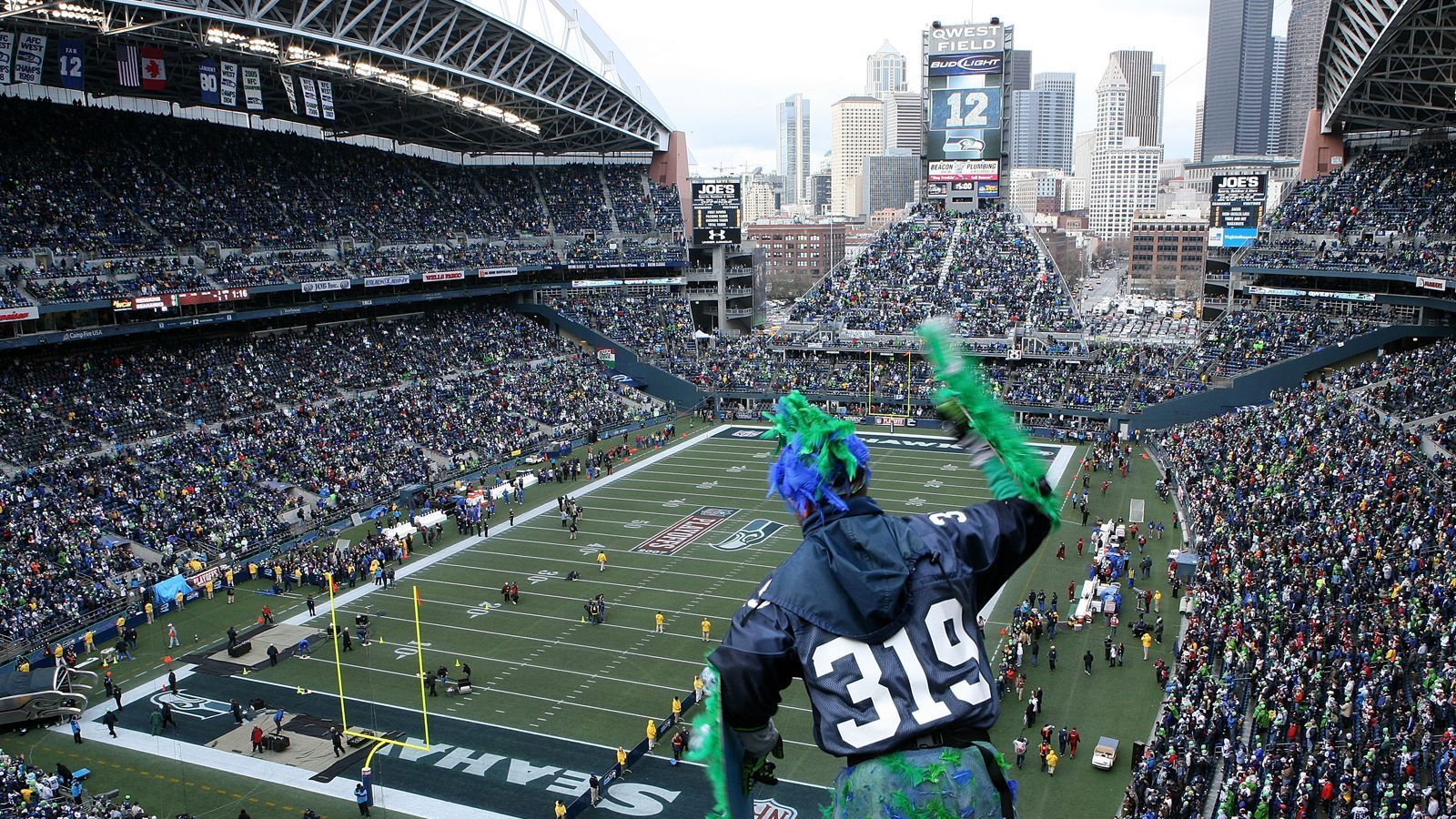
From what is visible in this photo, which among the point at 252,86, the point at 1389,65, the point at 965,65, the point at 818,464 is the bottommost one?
the point at 818,464

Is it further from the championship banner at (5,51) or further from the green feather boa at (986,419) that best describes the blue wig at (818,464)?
the championship banner at (5,51)

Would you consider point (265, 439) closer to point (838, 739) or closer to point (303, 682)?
point (303, 682)

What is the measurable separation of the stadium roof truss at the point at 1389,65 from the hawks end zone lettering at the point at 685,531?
1009 inches

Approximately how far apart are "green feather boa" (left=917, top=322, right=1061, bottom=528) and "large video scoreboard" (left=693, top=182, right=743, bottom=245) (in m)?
Result: 62.1

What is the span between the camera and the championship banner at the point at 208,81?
114 ft

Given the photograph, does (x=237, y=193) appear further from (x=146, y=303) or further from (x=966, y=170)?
(x=966, y=170)

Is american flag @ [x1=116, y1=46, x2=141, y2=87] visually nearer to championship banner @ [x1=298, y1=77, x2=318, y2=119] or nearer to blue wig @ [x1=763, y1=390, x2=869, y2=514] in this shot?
championship banner @ [x1=298, y1=77, x2=318, y2=119]

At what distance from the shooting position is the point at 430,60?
37812 mm

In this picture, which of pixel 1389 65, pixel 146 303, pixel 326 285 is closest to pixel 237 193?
pixel 326 285

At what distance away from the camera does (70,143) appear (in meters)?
41.6

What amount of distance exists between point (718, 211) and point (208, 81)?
111 feet

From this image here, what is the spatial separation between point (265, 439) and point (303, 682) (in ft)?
55.7

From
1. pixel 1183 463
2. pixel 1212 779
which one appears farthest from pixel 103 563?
pixel 1183 463

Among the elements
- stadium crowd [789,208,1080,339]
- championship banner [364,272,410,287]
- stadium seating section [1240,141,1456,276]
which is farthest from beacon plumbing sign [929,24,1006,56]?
championship banner [364,272,410,287]
